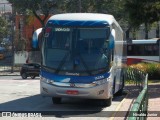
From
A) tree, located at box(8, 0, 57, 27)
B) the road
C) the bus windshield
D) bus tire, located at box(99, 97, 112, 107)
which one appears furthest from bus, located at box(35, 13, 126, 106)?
tree, located at box(8, 0, 57, 27)

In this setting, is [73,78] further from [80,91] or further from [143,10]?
[143,10]

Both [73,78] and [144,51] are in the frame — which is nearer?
[73,78]

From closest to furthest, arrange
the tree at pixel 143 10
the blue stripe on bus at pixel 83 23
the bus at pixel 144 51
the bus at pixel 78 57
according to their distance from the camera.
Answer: the bus at pixel 78 57 → the blue stripe on bus at pixel 83 23 → the tree at pixel 143 10 → the bus at pixel 144 51

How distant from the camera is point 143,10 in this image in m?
25.5

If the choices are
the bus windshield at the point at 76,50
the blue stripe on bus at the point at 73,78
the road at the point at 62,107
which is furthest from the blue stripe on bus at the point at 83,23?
the road at the point at 62,107

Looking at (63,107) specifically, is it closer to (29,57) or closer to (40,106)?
(40,106)

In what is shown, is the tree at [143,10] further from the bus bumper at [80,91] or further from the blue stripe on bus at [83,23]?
the bus bumper at [80,91]

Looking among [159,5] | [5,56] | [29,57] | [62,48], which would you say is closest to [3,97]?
[62,48]

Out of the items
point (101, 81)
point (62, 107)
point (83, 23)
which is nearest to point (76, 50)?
point (83, 23)

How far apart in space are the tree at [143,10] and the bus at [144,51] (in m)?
20.2

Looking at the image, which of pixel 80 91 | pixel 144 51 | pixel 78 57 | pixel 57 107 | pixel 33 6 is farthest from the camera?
pixel 33 6

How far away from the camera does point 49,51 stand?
15938mm

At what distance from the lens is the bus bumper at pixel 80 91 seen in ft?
50.2

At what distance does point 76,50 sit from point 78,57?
27 cm
